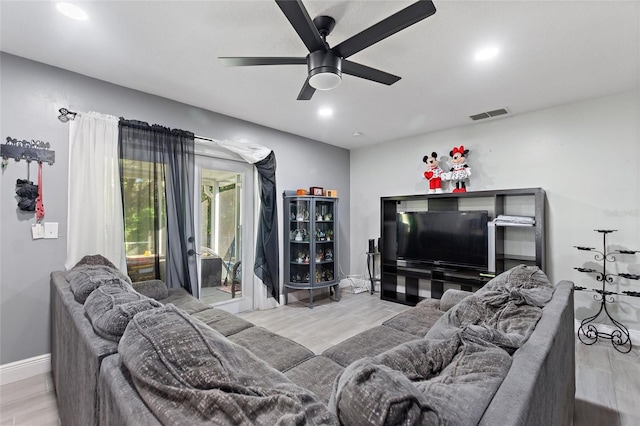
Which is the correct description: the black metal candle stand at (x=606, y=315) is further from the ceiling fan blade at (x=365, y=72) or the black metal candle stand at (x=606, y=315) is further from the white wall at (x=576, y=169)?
the ceiling fan blade at (x=365, y=72)

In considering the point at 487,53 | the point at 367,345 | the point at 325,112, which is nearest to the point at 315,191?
the point at 325,112

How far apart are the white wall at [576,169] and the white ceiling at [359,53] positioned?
0.28m

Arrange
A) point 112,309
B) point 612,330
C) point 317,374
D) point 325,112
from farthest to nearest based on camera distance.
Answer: point 325,112 < point 612,330 < point 317,374 < point 112,309

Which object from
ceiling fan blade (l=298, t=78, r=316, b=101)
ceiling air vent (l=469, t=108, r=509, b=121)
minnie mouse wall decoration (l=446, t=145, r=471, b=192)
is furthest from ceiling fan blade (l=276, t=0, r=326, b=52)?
minnie mouse wall decoration (l=446, t=145, r=471, b=192)

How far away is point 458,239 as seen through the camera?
3980 millimetres

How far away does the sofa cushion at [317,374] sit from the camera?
139cm

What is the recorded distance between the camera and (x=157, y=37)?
2.18 metres

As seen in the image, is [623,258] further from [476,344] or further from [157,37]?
[157,37]

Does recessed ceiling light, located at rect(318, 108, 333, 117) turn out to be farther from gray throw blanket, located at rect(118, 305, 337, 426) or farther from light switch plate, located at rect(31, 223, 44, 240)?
gray throw blanket, located at rect(118, 305, 337, 426)

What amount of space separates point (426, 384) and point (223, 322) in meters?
1.78

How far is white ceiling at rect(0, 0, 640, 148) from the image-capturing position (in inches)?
75.0

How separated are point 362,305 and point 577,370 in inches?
94.7

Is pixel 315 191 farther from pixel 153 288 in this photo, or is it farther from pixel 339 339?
pixel 153 288

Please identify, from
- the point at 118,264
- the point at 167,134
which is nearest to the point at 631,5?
the point at 167,134
